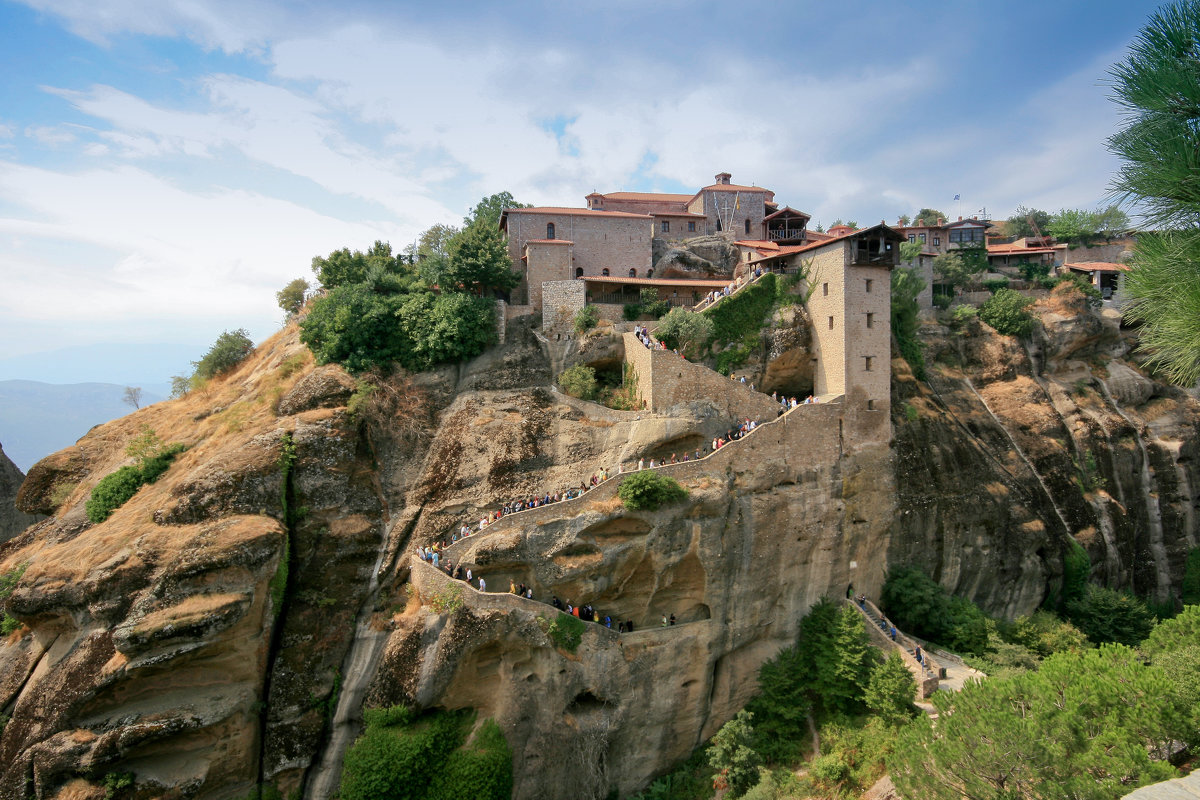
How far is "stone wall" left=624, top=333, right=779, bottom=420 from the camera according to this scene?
27.2 meters

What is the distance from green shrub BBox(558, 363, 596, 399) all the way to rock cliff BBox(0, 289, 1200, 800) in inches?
24.8

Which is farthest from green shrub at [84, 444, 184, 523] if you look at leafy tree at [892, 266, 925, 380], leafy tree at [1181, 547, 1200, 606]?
leafy tree at [1181, 547, 1200, 606]

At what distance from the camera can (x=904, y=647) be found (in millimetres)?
25516

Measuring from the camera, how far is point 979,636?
91.0 feet

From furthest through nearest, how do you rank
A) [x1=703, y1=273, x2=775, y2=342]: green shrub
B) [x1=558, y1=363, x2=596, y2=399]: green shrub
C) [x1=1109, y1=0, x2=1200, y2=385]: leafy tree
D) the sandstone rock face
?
1. the sandstone rock face
2. [x1=703, y1=273, x2=775, y2=342]: green shrub
3. [x1=558, y1=363, x2=596, y2=399]: green shrub
4. [x1=1109, y1=0, x2=1200, y2=385]: leafy tree

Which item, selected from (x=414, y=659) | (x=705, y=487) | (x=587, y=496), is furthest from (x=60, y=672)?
(x=705, y=487)

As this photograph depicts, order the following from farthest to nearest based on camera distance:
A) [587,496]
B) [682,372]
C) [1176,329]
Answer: [682,372] < [587,496] < [1176,329]

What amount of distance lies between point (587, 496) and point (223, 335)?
940 inches

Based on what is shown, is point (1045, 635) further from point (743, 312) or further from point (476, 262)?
point (476, 262)

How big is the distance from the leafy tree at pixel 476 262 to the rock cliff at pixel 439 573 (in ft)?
11.6

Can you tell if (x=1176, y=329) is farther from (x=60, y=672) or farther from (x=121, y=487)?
(x=121, y=487)

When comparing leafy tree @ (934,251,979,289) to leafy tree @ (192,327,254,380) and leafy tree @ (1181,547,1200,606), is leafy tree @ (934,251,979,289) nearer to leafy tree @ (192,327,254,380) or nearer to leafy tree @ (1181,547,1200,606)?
leafy tree @ (1181,547,1200,606)

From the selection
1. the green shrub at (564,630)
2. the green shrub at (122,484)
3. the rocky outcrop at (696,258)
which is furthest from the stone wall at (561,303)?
the green shrub at (122,484)

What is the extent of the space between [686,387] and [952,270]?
26451mm
